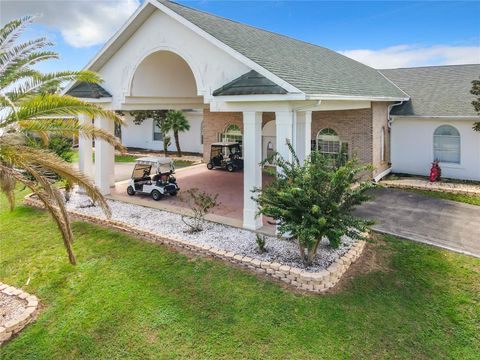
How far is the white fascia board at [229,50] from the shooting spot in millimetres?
10245

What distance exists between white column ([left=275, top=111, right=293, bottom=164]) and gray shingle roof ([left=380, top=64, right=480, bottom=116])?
12.6 meters

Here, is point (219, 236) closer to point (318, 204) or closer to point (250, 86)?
point (318, 204)

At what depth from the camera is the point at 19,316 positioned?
830 cm

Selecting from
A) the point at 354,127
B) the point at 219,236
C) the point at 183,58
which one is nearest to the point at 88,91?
the point at 183,58

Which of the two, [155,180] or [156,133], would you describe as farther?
[156,133]

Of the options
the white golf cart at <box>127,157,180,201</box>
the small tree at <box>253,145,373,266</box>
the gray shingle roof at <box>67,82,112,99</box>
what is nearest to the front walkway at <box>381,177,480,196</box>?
the small tree at <box>253,145,373,266</box>

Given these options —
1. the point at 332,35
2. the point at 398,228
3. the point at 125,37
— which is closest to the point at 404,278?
the point at 398,228

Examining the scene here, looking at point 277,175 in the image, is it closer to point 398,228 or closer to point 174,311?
point 174,311

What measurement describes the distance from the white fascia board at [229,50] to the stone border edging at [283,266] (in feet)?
15.3

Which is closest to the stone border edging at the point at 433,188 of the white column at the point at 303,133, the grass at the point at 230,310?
the grass at the point at 230,310

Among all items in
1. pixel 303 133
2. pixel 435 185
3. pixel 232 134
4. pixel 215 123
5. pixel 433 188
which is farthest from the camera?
pixel 215 123

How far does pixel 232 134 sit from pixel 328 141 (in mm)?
7175

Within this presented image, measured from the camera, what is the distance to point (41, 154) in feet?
24.8

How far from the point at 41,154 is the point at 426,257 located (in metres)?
10.1
